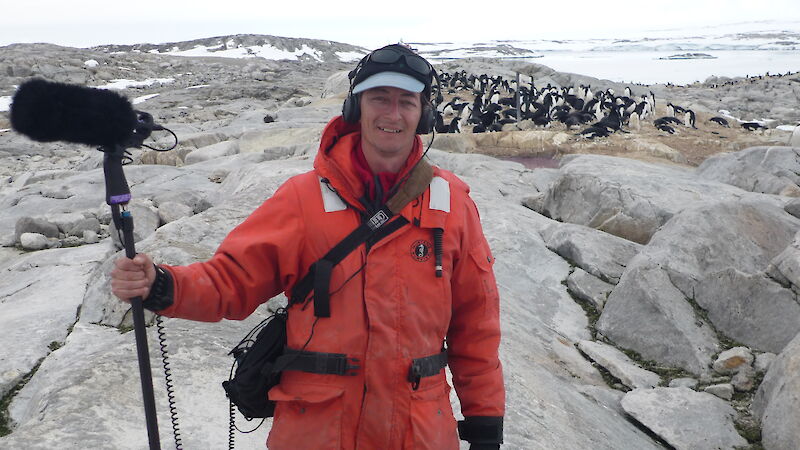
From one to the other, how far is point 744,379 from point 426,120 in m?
4.73

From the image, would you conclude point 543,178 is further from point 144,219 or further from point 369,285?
point 369,285

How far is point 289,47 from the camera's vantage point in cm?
9250

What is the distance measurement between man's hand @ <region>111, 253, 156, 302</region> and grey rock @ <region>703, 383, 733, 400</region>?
A: 17.2ft

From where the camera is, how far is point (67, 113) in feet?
6.10

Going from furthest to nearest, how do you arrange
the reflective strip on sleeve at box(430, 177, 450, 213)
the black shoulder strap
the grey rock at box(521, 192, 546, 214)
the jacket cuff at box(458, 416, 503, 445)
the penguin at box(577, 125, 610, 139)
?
the penguin at box(577, 125, 610, 139) → the grey rock at box(521, 192, 546, 214) → the jacket cuff at box(458, 416, 503, 445) → the reflective strip on sleeve at box(430, 177, 450, 213) → the black shoulder strap

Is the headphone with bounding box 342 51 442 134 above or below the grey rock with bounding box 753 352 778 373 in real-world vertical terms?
above

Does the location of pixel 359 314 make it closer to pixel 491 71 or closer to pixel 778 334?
pixel 778 334

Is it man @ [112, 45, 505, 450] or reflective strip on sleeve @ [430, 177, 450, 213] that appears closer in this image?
man @ [112, 45, 505, 450]

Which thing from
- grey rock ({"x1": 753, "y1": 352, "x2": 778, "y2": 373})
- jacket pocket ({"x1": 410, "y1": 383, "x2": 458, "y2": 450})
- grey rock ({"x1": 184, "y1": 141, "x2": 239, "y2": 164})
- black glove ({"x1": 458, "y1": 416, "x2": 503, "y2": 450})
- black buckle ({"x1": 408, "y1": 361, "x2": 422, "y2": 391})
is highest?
black buckle ({"x1": 408, "y1": 361, "x2": 422, "y2": 391})

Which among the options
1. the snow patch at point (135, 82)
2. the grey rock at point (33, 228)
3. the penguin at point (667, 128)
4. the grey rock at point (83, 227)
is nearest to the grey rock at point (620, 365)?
the grey rock at point (83, 227)

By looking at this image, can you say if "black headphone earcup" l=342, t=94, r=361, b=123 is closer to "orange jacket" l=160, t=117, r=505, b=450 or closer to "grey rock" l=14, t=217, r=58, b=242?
"orange jacket" l=160, t=117, r=505, b=450

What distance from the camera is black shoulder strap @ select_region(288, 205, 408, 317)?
2139 mm

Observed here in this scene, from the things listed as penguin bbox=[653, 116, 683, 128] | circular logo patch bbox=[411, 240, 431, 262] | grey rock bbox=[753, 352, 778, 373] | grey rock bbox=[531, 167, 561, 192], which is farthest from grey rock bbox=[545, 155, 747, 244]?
penguin bbox=[653, 116, 683, 128]

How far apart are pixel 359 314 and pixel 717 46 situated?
494 feet
